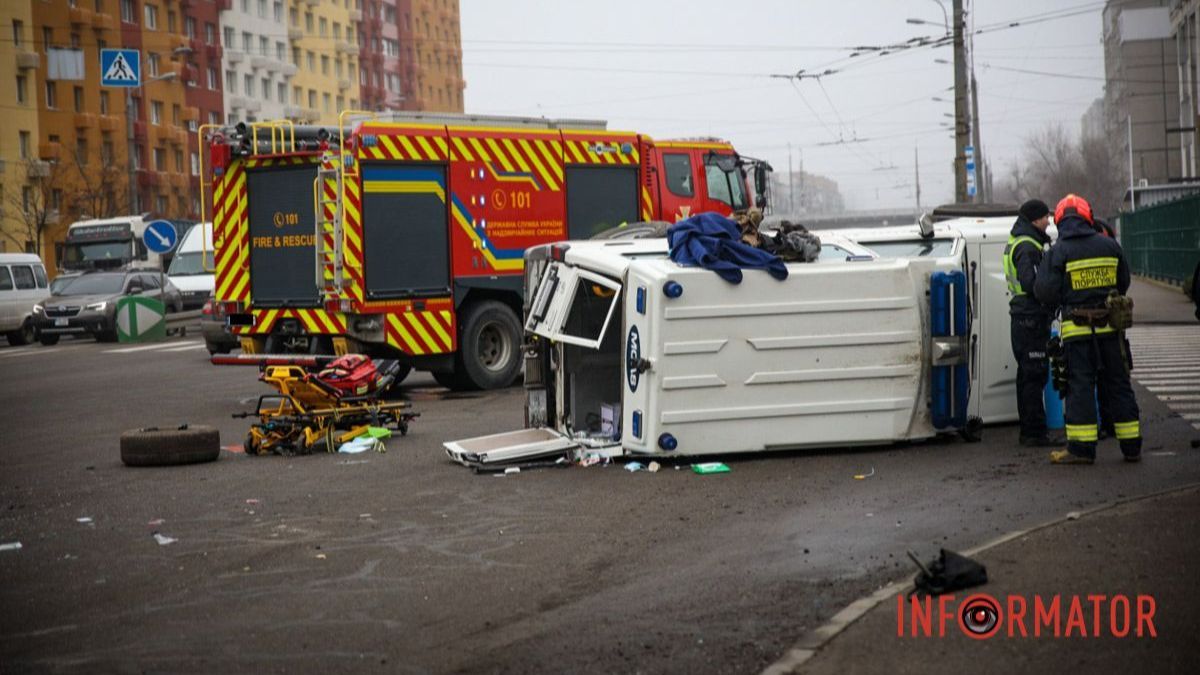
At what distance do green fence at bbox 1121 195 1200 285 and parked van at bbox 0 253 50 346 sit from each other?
26.1 meters

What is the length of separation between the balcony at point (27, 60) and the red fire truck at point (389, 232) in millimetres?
56905

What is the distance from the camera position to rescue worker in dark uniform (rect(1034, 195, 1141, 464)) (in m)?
10.5

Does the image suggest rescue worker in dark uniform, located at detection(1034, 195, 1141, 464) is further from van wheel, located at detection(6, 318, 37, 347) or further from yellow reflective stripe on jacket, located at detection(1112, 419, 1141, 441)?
van wheel, located at detection(6, 318, 37, 347)

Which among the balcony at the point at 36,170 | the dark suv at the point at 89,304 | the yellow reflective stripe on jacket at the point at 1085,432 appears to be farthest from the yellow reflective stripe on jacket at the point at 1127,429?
the balcony at the point at 36,170

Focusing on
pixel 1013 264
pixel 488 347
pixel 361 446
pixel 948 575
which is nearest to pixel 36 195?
pixel 488 347

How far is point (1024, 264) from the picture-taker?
11.3 meters

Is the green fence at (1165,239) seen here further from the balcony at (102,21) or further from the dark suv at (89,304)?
the balcony at (102,21)

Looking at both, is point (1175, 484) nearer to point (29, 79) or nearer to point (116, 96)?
point (29, 79)

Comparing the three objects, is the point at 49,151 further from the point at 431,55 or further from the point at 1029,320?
the point at 1029,320

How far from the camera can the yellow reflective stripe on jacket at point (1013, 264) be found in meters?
11.4

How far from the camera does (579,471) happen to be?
11109 millimetres

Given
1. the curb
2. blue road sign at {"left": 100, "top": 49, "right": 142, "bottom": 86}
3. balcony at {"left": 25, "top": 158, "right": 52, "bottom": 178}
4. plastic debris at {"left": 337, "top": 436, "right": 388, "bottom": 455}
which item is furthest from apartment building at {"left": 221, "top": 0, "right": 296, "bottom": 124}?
the curb

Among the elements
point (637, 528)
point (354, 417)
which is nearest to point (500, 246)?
point (354, 417)

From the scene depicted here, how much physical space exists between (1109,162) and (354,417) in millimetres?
106379
